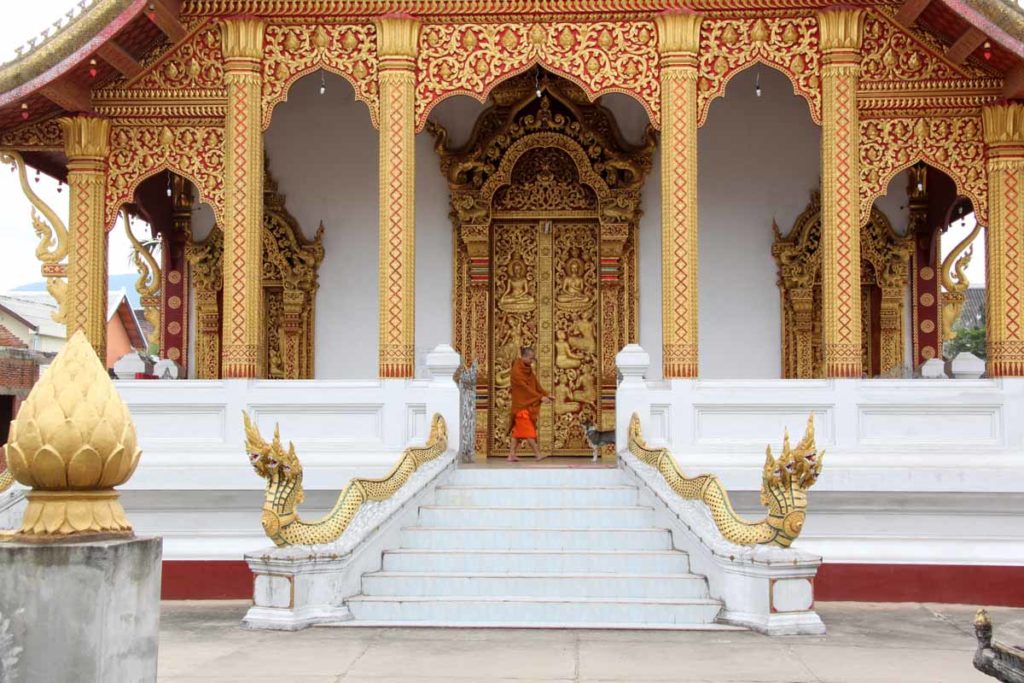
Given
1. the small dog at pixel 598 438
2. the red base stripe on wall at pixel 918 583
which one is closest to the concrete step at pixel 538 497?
the red base stripe on wall at pixel 918 583

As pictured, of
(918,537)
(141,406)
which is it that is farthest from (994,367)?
(141,406)

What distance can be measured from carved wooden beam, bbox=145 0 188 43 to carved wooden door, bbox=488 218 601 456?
371cm

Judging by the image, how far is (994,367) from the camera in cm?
988

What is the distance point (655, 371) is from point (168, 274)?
5026mm

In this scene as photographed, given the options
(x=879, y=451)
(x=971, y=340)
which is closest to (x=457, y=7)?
(x=879, y=451)

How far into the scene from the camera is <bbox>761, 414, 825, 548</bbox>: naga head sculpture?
771 cm

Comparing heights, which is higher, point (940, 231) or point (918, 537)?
point (940, 231)

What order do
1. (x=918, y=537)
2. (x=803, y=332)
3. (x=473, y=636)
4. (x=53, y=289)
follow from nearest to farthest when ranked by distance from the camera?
(x=473, y=636), (x=918, y=537), (x=53, y=289), (x=803, y=332)

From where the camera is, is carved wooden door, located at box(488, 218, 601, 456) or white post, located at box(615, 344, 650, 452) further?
carved wooden door, located at box(488, 218, 601, 456)

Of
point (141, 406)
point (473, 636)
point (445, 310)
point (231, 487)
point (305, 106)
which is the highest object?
point (305, 106)

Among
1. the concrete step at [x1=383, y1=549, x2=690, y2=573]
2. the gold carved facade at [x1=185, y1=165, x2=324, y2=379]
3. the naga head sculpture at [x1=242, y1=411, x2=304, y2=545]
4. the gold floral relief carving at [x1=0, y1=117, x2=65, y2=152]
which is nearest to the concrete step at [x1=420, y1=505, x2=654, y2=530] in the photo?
the concrete step at [x1=383, y1=549, x2=690, y2=573]

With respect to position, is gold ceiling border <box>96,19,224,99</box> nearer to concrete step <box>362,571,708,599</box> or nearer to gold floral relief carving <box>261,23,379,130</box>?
gold floral relief carving <box>261,23,379,130</box>

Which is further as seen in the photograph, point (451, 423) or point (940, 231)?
point (940, 231)

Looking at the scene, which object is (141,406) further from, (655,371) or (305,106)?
(655,371)
